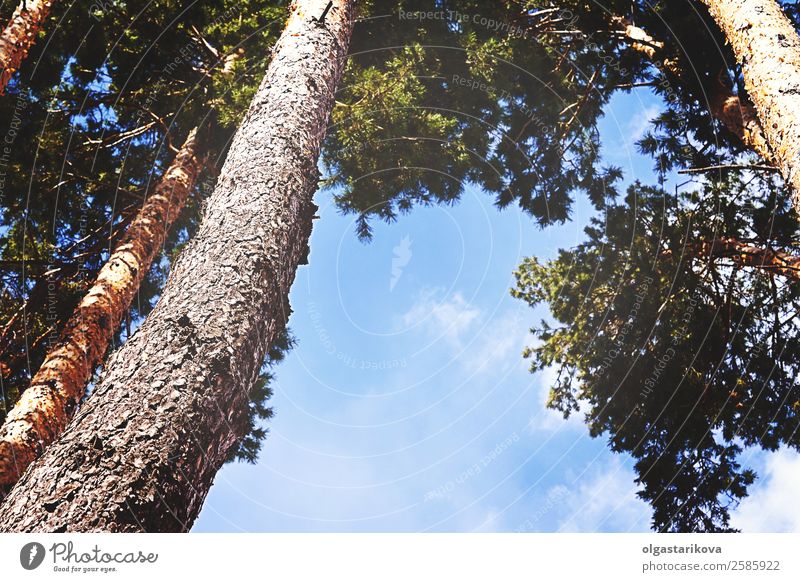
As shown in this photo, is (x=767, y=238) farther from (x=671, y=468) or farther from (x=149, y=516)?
(x=149, y=516)

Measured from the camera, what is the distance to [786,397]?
620cm

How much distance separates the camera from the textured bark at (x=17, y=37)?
18.1 ft

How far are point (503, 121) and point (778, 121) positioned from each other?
5.54 metres

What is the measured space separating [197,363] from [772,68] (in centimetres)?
Answer: 408

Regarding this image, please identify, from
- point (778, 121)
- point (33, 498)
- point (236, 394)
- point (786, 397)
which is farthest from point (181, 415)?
point (786, 397)

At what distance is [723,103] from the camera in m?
5.48

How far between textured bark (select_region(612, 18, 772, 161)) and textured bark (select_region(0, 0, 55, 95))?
689cm

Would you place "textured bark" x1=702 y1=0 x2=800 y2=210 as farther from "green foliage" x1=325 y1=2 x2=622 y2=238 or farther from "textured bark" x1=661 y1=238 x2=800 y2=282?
"green foliage" x1=325 y1=2 x2=622 y2=238

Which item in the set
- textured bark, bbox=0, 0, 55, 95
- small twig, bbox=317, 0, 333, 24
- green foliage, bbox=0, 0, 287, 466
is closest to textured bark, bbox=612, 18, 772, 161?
small twig, bbox=317, 0, 333, 24

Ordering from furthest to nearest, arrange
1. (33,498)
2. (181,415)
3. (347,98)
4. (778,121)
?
(347,98) < (778,121) < (181,415) < (33,498)

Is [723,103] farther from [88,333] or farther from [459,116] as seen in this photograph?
[88,333]

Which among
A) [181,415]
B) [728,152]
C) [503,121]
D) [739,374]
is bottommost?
[181,415]

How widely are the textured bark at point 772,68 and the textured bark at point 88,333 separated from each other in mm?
6067

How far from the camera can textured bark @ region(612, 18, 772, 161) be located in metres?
4.97
